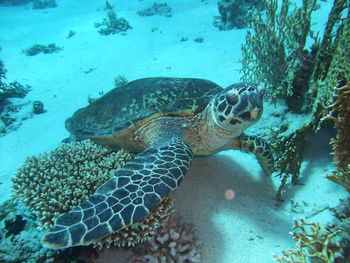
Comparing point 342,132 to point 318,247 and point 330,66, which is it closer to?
point 318,247

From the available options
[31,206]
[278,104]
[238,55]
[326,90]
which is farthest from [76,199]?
[238,55]

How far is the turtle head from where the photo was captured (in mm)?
2418

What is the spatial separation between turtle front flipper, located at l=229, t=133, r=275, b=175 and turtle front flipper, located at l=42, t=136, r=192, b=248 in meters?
0.98

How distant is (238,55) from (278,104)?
10.3ft

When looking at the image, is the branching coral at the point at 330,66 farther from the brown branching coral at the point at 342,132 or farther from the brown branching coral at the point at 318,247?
the brown branching coral at the point at 318,247

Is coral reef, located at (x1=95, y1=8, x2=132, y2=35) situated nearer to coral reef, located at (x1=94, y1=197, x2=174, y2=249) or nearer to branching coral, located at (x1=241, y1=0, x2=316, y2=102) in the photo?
branching coral, located at (x1=241, y1=0, x2=316, y2=102)

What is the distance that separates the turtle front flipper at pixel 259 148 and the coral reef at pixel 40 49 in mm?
11526

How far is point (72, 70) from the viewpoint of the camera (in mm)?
8859

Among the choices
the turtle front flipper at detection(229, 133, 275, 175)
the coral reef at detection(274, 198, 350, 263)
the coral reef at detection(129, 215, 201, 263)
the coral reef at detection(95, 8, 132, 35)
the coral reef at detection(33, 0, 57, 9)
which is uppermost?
the coral reef at detection(33, 0, 57, 9)

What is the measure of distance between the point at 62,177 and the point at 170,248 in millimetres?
1500

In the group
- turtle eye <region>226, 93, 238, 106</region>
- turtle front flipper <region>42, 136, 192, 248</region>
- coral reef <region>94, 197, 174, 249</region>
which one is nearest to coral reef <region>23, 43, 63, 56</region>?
turtle front flipper <region>42, 136, 192, 248</region>

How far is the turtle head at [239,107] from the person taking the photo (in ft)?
7.93

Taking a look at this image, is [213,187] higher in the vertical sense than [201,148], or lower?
lower

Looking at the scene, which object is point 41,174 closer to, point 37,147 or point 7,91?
point 37,147
